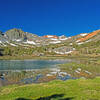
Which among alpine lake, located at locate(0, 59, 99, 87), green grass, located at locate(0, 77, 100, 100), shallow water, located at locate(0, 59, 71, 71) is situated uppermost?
shallow water, located at locate(0, 59, 71, 71)

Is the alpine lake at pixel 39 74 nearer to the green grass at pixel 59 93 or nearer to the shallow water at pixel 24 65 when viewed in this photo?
the shallow water at pixel 24 65

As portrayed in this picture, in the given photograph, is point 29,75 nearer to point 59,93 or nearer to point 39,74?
point 39,74

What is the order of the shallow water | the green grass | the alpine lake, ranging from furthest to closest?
the shallow water
the alpine lake
the green grass

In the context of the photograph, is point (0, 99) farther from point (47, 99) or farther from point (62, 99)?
point (62, 99)

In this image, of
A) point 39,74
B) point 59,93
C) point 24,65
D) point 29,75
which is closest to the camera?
point 59,93

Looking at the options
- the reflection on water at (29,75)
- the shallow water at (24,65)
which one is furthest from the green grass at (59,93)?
the shallow water at (24,65)

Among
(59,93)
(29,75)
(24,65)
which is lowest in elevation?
(29,75)

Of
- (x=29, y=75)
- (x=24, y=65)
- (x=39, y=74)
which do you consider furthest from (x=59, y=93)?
(x=24, y=65)

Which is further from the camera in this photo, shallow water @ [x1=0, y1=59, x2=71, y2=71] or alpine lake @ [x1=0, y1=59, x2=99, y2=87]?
shallow water @ [x1=0, y1=59, x2=71, y2=71]

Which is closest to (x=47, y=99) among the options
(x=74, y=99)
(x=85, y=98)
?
(x=74, y=99)

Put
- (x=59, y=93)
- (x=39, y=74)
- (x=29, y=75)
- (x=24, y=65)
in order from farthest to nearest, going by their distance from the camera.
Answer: (x=24, y=65)
(x=39, y=74)
(x=29, y=75)
(x=59, y=93)

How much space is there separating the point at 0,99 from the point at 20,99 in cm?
288

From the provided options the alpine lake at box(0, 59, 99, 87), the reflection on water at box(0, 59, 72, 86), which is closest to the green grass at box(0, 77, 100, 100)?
the alpine lake at box(0, 59, 99, 87)

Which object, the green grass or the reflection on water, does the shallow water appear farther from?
the green grass
